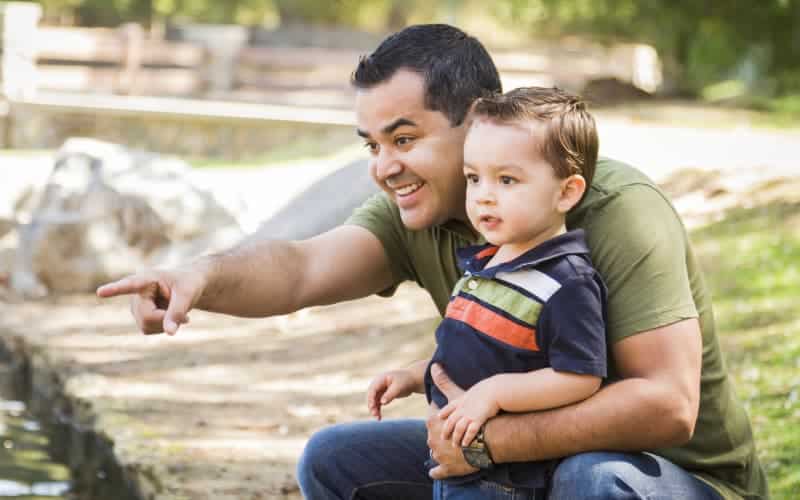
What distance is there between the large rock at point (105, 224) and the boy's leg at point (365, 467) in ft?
15.4

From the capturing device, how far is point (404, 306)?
6828 millimetres

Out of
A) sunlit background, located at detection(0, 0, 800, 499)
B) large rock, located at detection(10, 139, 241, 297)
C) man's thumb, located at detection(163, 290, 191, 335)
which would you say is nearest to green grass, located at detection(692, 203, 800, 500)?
sunlit background, located at detection(0, 0, 800, 499)

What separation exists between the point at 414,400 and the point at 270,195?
18.3 feet

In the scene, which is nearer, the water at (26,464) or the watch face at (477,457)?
the watch face at (477,457)

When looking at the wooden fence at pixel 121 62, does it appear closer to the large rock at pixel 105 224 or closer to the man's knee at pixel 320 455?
the large rock at pixel 105 224

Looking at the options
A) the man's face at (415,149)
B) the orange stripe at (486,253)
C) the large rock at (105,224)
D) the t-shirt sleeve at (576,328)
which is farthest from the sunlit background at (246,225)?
the t-shirt sleeve at (576,328)

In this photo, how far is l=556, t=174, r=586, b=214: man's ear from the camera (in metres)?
2.40

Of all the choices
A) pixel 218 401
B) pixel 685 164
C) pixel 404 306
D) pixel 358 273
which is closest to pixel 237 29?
pixel 685 164

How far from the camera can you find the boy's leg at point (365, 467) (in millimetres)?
2900

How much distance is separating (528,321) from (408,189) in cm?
63

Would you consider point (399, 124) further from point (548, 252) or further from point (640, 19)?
point (640, 19)

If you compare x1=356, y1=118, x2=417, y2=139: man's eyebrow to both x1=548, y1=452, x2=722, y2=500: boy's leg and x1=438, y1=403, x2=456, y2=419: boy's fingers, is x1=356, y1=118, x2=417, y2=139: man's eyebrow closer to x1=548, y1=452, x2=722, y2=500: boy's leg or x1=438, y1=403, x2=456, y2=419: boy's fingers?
x1=438, y1=403, x2=456, y2=419: boy's fingers

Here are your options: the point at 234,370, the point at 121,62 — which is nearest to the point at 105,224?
the point at 234,370

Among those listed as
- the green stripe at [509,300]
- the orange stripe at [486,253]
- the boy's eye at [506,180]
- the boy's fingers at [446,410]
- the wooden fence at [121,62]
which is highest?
the boy's eye at [506,180]
